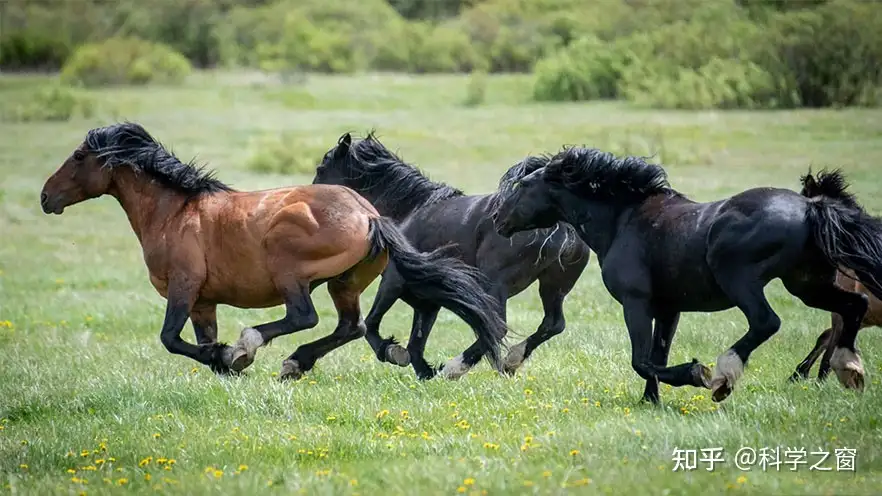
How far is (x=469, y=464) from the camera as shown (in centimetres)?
647

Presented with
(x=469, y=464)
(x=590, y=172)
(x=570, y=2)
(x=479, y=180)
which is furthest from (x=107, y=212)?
(x=570, y=2)

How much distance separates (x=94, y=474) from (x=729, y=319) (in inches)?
304

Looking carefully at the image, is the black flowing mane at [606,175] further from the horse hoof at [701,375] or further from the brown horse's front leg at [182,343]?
the brown horse's front leg at [182,343]

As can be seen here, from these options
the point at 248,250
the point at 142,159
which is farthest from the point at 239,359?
the point at 142,159

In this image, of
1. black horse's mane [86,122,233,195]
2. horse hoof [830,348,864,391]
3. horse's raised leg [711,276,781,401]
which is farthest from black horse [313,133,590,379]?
horse hoof [830,348,864,391]

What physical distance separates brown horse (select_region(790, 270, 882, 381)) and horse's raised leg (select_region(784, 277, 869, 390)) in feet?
3.03

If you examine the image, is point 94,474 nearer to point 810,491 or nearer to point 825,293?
point 810,491

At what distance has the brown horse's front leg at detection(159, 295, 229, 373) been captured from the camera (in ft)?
30.7

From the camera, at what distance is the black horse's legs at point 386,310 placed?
32.9 feet

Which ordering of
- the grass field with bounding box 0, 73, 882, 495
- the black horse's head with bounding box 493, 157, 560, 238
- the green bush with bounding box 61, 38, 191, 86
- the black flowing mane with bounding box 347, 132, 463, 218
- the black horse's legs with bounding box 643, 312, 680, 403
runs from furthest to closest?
the green bush with bounding box 61, 38, 191, 86, the black flowing mane with bounding box 347, 132, 463, 218, the black horse's head with bounding box 493, 157, 560, 238, the black horse's legs with bounding box 643, 312, 680, 403, the grass field with bounding box 0, 73, 882, 495

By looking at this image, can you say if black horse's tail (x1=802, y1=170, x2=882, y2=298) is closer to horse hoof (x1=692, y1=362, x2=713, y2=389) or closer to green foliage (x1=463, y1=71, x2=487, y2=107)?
horse hoof (x1=692, y1=362, x2=713, y2=389)

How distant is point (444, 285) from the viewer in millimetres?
9352

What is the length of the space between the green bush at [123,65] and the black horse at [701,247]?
1712 inches

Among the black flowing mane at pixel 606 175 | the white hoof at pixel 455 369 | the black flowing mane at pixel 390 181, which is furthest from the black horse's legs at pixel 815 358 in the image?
the black flowing mane at pixel 390 181
